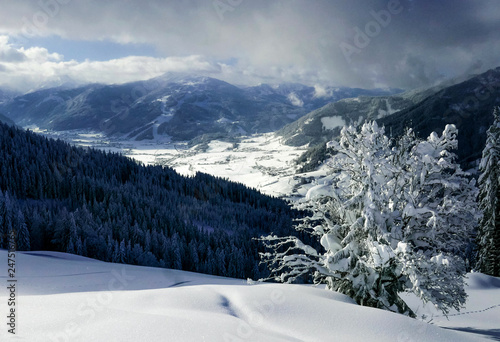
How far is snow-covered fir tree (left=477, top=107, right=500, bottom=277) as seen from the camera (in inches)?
1187

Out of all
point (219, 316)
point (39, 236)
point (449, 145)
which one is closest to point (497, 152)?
point (449, 145)

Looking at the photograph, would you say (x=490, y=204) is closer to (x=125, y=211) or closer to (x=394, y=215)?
(x=394, y=215)

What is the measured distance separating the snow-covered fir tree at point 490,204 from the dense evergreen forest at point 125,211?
4111 cm

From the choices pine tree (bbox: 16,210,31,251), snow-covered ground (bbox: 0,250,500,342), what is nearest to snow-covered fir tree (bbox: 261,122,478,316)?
snow-covered ground (bbox: 0,250,500,342)

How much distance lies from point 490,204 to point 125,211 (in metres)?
72.8

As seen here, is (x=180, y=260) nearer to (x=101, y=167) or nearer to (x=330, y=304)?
(x=330, y=304)

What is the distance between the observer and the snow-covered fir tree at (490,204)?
30.2 metres

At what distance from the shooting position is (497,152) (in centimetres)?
3028

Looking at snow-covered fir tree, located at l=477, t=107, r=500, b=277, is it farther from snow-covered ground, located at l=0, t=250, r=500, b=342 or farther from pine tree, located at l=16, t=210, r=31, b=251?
pine tree, located at l=16, t=210, r=31, b=251

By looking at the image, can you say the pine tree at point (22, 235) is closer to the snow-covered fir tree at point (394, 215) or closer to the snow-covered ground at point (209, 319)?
the snow-covered ground at point (209, 319)

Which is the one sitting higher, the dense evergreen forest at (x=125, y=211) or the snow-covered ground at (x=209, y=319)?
the snow-covered ground at (x=209, y=319)

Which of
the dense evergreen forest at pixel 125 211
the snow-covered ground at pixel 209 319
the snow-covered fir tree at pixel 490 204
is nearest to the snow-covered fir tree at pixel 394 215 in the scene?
the snow-covered ground at pixel 209 319

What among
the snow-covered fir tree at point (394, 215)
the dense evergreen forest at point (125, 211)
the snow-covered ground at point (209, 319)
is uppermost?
the snow-covered fir tree at point (394, 215)

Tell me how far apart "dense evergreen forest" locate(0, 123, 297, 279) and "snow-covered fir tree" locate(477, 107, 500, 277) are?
41114mm
